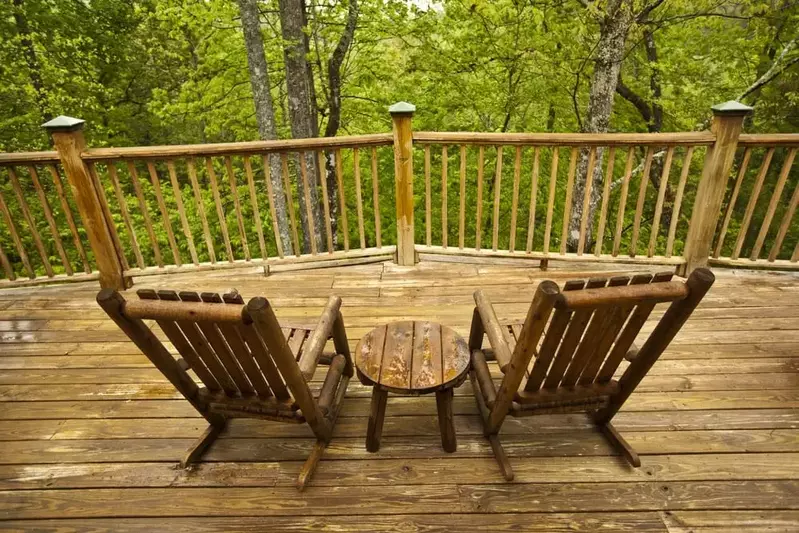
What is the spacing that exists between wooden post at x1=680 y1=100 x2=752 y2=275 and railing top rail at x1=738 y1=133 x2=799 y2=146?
9 cm

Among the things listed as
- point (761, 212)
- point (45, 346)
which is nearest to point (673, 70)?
point (761, 212)

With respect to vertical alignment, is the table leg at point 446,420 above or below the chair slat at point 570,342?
below

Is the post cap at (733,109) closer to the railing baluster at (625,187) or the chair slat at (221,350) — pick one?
the railing baluster at (625,187)

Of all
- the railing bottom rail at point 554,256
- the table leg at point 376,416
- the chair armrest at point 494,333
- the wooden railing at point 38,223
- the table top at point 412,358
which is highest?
the chair armrest at point 494,333

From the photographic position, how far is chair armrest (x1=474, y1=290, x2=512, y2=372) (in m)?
1.92

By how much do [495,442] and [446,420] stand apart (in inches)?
10.7

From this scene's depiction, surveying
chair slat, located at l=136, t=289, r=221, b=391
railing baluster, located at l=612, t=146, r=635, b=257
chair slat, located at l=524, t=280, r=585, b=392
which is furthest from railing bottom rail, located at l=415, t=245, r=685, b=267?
chair slat, located at l=136, t=289, r=221, b=391

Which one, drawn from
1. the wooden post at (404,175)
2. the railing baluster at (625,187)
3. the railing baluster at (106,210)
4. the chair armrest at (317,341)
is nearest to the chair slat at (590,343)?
the chair armrest at (317,341)

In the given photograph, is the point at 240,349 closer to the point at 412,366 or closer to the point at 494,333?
the point at 412,366

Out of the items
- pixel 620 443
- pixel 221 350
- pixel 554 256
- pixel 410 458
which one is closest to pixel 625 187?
pixel 554 256

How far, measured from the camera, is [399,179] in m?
3.66

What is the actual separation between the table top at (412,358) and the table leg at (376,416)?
151 millimetres

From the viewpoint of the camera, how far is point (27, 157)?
126 inches

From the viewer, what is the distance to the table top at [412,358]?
6.16ft
